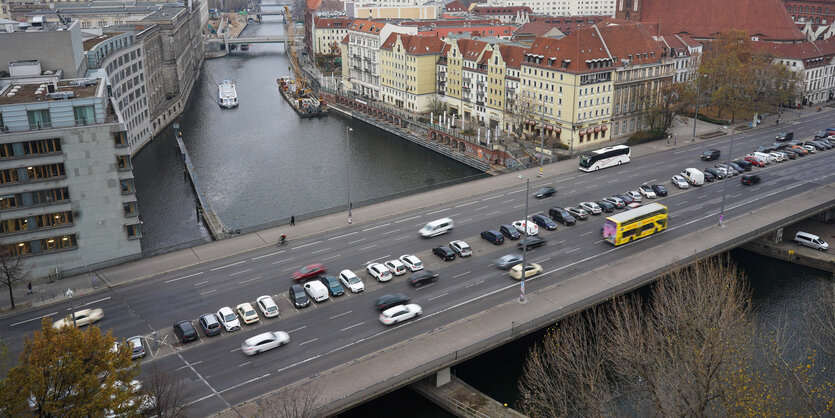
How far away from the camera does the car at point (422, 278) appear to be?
183 feet

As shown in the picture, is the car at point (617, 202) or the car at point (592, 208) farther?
the car at point (617, 202)

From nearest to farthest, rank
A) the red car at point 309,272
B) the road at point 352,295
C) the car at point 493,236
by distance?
the road at point 352,295, the red car at point 309,272, the car at point 493,236

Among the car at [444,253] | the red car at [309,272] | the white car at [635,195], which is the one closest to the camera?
the red car at [309,272]

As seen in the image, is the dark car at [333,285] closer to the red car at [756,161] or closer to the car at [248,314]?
the car at [248,314]

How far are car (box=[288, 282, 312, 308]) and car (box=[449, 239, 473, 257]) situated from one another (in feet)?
51.5

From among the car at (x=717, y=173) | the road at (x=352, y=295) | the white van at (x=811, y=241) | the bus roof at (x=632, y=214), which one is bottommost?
the white van at (x=811, y=241)

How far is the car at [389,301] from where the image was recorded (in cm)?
5172

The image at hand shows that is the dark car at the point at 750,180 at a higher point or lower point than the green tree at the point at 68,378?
lower

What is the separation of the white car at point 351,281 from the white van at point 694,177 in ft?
154


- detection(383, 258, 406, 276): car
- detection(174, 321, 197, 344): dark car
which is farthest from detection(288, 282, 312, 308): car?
detection(383, 258, 406, 276): car

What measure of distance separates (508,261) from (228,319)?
24195 mm

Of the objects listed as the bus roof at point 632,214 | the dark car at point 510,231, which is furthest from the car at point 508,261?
the bus roof at point 632,214

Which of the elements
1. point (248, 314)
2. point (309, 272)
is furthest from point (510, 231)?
point (248, 314)

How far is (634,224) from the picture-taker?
63.7 m
